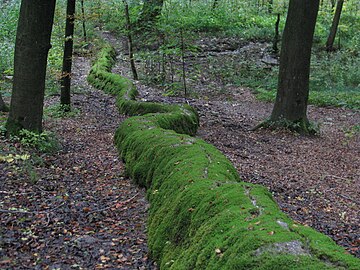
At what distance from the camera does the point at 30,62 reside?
23.4ft

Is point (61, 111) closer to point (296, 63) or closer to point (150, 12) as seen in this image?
point (296, 63)

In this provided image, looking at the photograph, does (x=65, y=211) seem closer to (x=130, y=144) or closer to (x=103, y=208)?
(x=103, y=208)

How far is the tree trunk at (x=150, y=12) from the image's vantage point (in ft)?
62.9

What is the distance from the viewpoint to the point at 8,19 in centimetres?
2322

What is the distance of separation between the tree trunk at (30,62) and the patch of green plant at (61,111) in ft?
11.4

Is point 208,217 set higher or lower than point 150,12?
lower

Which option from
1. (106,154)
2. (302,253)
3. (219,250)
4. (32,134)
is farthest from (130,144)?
(302,253)

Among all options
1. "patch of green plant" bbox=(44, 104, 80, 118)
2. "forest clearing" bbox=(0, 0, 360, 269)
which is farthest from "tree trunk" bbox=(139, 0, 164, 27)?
"patch of green plant" bbox=(44, 104, 80, 118)

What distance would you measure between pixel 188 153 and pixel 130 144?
2033mm

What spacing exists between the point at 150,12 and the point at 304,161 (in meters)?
14.2

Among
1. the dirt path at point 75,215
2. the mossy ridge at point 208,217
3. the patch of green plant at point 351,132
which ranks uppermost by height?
the mossy ridge at point 208,217

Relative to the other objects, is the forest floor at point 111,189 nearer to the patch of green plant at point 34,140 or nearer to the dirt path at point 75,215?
the dirt path at point 75,215

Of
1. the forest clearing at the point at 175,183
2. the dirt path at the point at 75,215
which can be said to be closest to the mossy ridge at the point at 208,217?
the forest clearing at the point at 175,183

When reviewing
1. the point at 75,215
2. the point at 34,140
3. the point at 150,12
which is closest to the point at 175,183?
the point at 75,215
